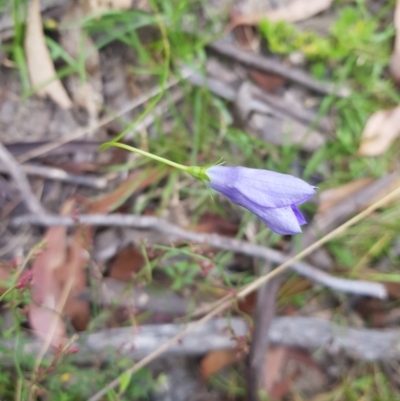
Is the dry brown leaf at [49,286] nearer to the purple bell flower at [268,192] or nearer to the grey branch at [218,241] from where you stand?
the grey branch at [218,241]

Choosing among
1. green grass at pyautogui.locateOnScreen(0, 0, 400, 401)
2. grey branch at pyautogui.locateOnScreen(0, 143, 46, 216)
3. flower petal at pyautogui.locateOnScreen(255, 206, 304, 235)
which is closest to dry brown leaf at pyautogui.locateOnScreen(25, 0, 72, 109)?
green grass at pyautogui.locateOnScreen(0, 0, 400, 401)

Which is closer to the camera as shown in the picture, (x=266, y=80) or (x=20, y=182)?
(x=20, y=182)

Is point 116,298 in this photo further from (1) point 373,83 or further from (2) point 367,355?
(1) point 373,83

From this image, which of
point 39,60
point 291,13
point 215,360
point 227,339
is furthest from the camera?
point 291,13

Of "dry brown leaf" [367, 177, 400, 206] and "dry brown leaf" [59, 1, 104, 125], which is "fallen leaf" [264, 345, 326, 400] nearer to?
"dry brown leaf" [367, 177, 400, 206]

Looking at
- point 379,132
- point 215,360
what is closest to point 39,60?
point 215,360

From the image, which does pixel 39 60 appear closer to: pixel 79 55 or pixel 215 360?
pixel 79 55

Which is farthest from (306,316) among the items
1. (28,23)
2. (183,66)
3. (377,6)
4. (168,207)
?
(28,23)

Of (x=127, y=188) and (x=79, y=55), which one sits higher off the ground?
(x=79, y=55)

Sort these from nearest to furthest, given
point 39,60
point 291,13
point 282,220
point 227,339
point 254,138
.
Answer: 1. point 282,220
2. point 227,339
3. point 39,60
4. point 254,138
5. point 291,13
